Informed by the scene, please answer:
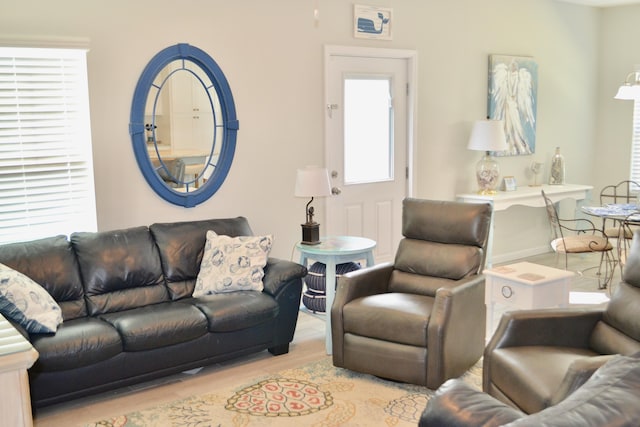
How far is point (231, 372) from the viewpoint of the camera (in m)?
3.97

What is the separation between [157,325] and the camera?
11.9 feet

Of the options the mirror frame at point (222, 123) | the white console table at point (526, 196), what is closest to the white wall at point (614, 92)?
the white console table at point (526, 196)

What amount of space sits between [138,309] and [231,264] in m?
0.65

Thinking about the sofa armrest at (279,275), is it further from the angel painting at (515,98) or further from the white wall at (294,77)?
the angel painting at (515,98)

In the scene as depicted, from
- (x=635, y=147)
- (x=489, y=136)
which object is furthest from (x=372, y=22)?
(x=635, y=147)

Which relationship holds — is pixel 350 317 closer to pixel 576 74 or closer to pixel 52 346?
pixel 52 346

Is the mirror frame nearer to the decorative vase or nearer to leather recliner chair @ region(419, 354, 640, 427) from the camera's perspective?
leather recliner chair @ region(419, 354, 640, 427)

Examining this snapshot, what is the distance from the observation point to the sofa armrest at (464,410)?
1.77 meters

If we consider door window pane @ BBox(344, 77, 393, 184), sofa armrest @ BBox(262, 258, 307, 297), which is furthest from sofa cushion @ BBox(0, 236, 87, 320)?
door window pane @ BBox(344, 77, 393, 184)

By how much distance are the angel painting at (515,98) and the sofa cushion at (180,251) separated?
141 inches

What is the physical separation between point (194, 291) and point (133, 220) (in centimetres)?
74

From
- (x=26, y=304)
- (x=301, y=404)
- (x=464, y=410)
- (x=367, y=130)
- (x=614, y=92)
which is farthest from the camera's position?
(x=614, y=92)

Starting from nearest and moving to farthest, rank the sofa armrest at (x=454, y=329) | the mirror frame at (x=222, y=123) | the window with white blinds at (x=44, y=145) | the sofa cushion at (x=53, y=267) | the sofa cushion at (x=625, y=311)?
the sofa cushion at (x=625, y=311), the sofa armrest at (x=454, y=329), the sofa cushion at (x=53, y=267), the window with white blinds at (x=44, y=145), the mirror frame at (x=222, y=123)

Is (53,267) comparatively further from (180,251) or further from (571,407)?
(571,407)
